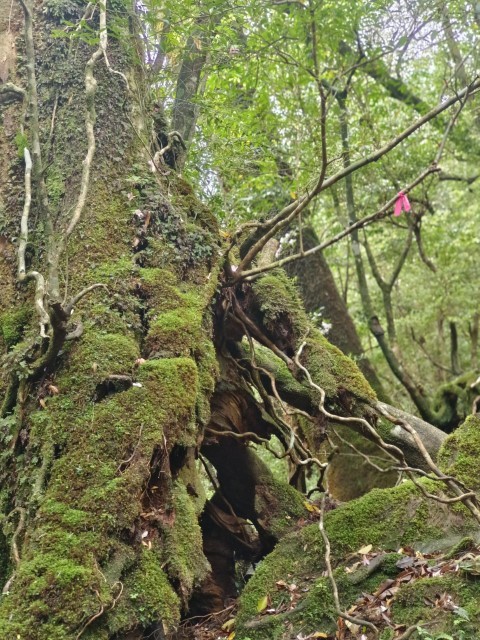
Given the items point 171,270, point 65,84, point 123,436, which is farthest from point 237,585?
point 65,84

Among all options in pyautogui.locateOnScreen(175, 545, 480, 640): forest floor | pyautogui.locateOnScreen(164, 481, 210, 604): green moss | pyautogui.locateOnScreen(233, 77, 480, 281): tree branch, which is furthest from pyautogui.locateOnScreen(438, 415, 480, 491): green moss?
pyautogui.locateOnScreen(233, 77, 480, 281): tree branch

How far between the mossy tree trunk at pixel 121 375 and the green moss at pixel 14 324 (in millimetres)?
13

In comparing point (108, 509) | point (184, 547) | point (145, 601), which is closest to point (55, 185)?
point (108, 509)

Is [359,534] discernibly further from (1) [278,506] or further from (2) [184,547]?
(2) [184,547]

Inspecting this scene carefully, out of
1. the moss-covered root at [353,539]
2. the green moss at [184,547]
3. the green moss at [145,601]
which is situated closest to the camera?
the green moss at [145,601]

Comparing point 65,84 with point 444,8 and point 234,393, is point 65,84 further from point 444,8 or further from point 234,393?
point 444,8

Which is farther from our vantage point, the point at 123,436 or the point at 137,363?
the point at 137,363

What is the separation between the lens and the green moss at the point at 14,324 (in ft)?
13.4

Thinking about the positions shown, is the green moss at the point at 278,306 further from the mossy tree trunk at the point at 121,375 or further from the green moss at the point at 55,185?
the green moss at the point at 55,185

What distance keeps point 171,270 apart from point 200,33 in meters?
3.25

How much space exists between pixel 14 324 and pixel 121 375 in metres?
0.99

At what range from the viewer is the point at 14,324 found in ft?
13.5

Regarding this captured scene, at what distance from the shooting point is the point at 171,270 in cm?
458

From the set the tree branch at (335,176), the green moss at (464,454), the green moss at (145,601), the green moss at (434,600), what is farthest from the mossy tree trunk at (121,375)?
the green moss at (434,600)
